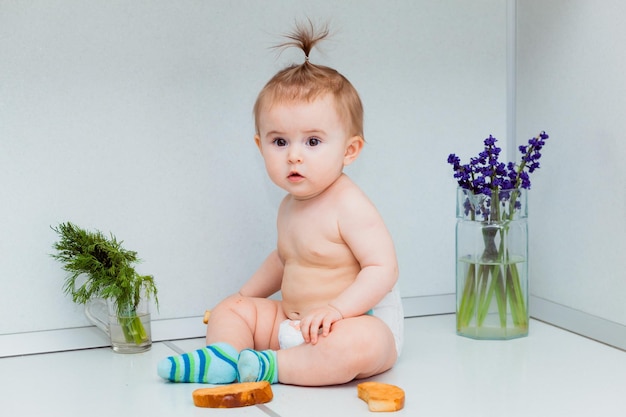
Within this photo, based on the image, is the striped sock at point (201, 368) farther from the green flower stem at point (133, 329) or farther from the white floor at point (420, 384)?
the green flower stem at point (133, 329)

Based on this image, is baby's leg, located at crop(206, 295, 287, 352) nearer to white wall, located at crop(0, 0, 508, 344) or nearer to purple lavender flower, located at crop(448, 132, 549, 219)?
white wall, located at crop(0, 0, 508, 344)

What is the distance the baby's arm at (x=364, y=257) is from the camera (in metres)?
1.12

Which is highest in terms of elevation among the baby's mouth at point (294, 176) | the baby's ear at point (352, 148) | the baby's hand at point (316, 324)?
the baby's ear at point (352, 148)

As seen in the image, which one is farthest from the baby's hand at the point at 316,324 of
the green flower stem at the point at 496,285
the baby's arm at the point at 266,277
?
the green flower stem at the point at 496,285

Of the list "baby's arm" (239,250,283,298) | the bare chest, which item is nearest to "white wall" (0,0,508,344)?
"baby's arm" (239,250,283,298)

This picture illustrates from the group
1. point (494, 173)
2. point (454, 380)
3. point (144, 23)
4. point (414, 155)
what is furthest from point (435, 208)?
point (144, 23)

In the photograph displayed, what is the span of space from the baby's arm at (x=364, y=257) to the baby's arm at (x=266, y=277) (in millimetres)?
157

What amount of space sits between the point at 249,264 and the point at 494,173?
0.41m

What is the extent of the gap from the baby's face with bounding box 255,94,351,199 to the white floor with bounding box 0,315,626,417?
274 mm

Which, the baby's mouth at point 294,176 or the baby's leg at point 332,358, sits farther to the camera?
the baby's mouth at point 294,176

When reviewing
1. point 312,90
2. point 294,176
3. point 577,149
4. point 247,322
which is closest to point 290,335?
point 247,322

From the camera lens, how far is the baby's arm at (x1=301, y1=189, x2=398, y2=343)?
112 centimetres

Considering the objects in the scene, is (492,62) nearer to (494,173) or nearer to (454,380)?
(494,173)

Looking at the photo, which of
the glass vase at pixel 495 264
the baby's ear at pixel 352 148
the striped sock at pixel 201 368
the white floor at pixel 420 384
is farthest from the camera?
the glass vase at pixel 495 264
